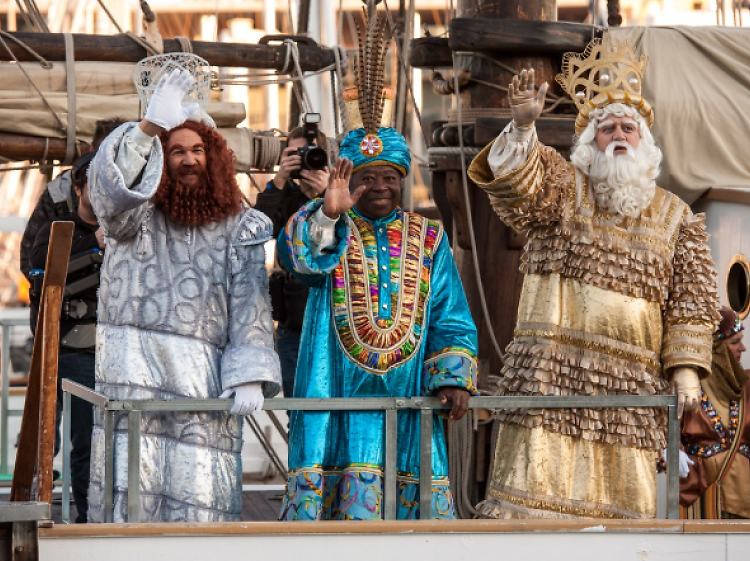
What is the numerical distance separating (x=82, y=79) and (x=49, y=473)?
249 cm

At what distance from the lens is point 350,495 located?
12.6ft

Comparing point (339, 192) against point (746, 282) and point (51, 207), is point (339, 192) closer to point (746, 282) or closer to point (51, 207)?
point (51, 207)

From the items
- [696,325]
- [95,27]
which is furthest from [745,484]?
[95,27]

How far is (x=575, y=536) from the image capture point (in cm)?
382

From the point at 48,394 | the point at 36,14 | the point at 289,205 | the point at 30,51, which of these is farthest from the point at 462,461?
the point at 36,14

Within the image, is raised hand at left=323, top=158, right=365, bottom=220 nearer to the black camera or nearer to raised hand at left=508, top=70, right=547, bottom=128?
the black camera

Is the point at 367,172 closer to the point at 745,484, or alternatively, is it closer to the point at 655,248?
the point at 655,248

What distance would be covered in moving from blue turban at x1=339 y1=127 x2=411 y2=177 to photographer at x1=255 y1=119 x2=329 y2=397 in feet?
0.62

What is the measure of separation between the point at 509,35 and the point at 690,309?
5.49ft

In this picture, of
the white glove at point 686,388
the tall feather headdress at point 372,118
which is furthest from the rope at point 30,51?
the white glove at point 686,388

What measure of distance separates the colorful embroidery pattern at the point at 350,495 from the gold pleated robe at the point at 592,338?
0.38 meters

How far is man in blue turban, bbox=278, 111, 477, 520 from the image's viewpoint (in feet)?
12.5

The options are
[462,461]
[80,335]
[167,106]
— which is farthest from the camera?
[462,461]

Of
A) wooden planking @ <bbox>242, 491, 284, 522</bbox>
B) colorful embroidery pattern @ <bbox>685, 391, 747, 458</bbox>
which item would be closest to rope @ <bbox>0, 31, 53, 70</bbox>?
wooden planking @ <bbox>242, 491, 284, 522</bbox>
